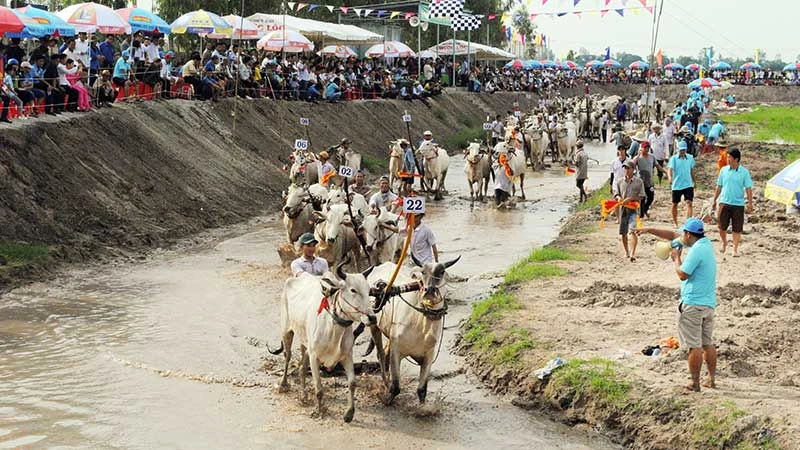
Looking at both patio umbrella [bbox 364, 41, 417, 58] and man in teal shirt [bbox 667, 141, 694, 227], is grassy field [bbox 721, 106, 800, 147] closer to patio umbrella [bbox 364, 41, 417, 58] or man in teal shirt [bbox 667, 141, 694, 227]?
patio umbrella [bbox 364, 41, 417, 58]

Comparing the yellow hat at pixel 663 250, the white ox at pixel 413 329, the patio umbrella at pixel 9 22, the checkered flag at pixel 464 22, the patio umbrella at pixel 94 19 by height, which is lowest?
the white ox at pixel 413 329

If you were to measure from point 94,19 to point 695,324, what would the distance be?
1877 cm

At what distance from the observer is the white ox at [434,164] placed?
30.5 metres

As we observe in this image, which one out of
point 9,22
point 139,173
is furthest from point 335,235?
point 139,173

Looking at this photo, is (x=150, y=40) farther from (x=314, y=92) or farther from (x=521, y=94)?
(x=521, y=94)

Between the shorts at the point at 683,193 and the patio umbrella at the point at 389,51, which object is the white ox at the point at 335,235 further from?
the patio umbrella at the point at 389,51

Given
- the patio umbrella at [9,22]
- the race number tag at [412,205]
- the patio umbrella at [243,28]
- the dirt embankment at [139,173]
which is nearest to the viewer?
the race number tag at [412,205]

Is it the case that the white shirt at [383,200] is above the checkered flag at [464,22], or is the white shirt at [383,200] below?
below

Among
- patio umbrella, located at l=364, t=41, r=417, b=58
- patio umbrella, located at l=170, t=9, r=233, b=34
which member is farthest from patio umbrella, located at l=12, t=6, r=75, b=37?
patio umbrella, located at l=364, t=41, r=417, b=58

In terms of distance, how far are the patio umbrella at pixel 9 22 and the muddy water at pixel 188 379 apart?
199 inches

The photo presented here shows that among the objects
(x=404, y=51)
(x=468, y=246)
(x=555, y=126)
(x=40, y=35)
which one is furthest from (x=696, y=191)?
(x=404, y=51)

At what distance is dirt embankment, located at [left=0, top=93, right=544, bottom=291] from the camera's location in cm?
2061

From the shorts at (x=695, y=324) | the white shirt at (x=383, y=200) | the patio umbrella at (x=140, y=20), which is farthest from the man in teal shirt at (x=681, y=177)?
the patio umbrella at (x=140, y=20)

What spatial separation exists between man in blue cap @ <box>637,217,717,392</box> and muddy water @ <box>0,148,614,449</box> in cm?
140
